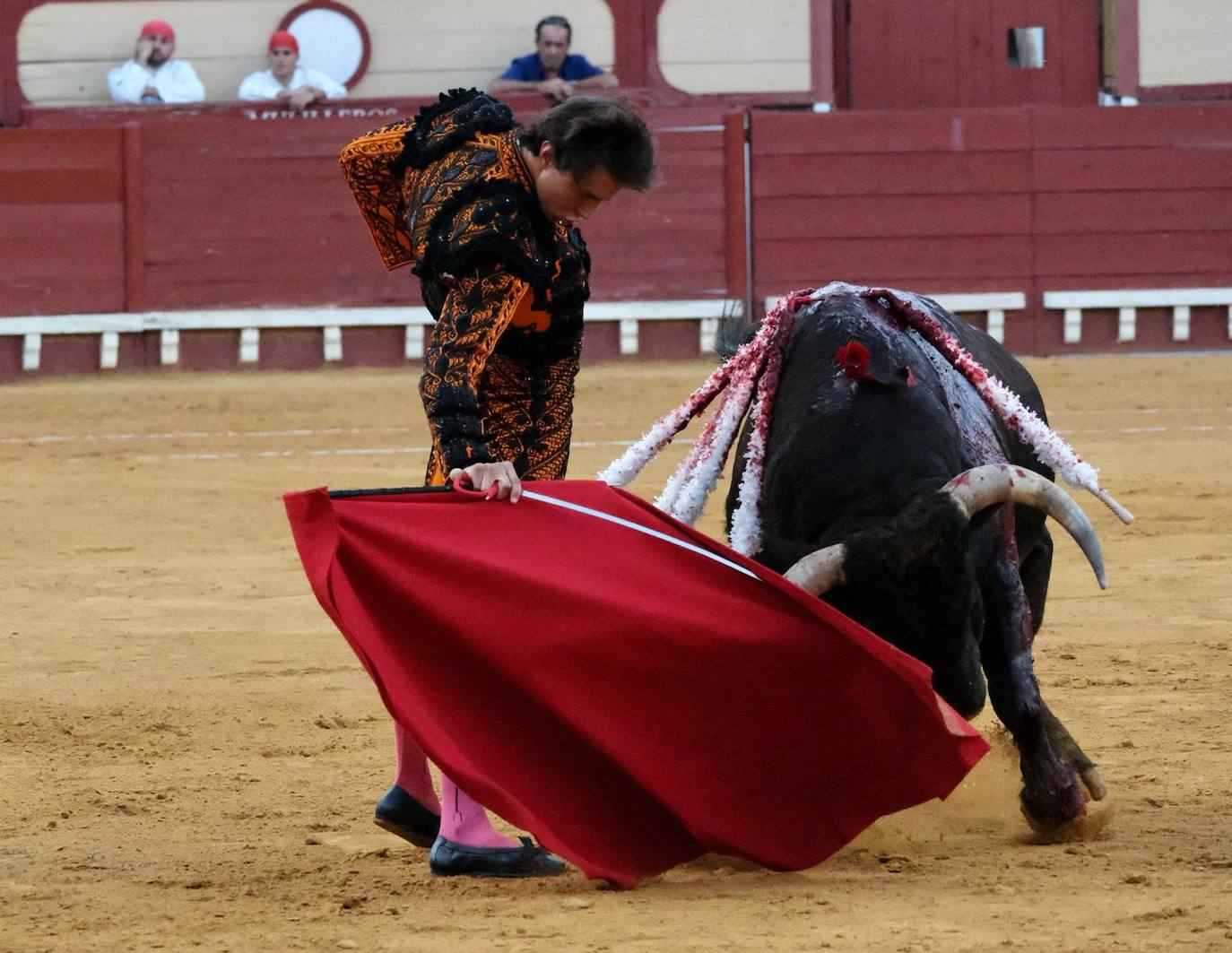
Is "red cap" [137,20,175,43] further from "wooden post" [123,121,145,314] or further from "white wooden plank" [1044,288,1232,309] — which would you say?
"white wooden plank" [1044,288,1232,309]

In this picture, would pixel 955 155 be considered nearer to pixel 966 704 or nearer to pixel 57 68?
pixel 57 68

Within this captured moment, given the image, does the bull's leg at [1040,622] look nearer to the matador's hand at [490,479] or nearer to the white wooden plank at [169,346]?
the matador's hand at [490,479]

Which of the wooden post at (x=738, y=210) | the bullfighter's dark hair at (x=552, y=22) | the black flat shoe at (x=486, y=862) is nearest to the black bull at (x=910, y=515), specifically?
the black flat shoe at (x=486, y=862)

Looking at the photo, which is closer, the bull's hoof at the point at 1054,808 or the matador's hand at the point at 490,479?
the matador's hand at the point at 490,479

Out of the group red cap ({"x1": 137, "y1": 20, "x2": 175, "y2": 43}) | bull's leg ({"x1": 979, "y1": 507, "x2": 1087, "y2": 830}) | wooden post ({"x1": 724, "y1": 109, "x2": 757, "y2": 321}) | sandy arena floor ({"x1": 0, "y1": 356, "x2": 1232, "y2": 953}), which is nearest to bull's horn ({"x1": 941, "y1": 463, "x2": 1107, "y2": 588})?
bull's leg ({"x1": 979, "y1": 507, "x2": 1087, "y2": 830})

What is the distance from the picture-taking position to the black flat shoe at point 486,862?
2342 millimetres

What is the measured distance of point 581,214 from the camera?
2.36m

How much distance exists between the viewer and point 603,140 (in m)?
2.23

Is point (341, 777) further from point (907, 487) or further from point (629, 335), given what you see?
point (629, 335)

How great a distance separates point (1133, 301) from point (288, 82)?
454 centimetres

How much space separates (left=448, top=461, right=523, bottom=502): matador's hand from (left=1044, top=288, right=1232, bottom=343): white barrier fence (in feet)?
26.2

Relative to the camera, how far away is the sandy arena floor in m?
2.03

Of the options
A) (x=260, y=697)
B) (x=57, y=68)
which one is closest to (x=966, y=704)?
(x=260, y=697)

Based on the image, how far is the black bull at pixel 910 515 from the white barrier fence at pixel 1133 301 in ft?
23.1
